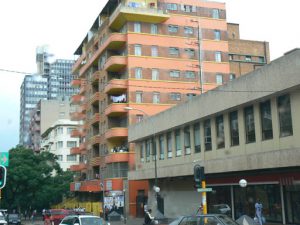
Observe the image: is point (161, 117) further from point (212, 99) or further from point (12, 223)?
point (12, 223)

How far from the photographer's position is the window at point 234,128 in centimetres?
3123

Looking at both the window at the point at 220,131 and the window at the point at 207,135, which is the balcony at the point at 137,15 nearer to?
the window at the point at 207,135

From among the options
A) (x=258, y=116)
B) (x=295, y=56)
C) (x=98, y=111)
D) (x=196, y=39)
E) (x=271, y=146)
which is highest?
(x=196, y=39)

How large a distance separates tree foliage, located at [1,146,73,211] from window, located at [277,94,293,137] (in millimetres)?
47814

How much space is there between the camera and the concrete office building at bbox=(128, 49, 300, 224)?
84.6 feet

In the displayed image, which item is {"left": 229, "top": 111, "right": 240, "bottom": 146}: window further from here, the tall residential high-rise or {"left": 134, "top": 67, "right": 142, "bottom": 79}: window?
the tall residential high-rise

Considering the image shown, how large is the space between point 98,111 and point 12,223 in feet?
68.1

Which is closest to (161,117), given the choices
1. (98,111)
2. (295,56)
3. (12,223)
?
(295,56)

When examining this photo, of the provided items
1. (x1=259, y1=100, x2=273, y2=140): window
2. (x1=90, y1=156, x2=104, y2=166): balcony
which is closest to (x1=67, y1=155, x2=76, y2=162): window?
(x1=90, y1=156, x2=104, y2=166): balcony

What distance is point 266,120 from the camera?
92.4 feet

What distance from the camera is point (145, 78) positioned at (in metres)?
56.5

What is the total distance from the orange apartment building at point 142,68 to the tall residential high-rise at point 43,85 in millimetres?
111217

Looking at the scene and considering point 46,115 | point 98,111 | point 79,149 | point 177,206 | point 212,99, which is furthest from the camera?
point 46,115

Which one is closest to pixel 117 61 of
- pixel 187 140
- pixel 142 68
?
pixel 142 68
